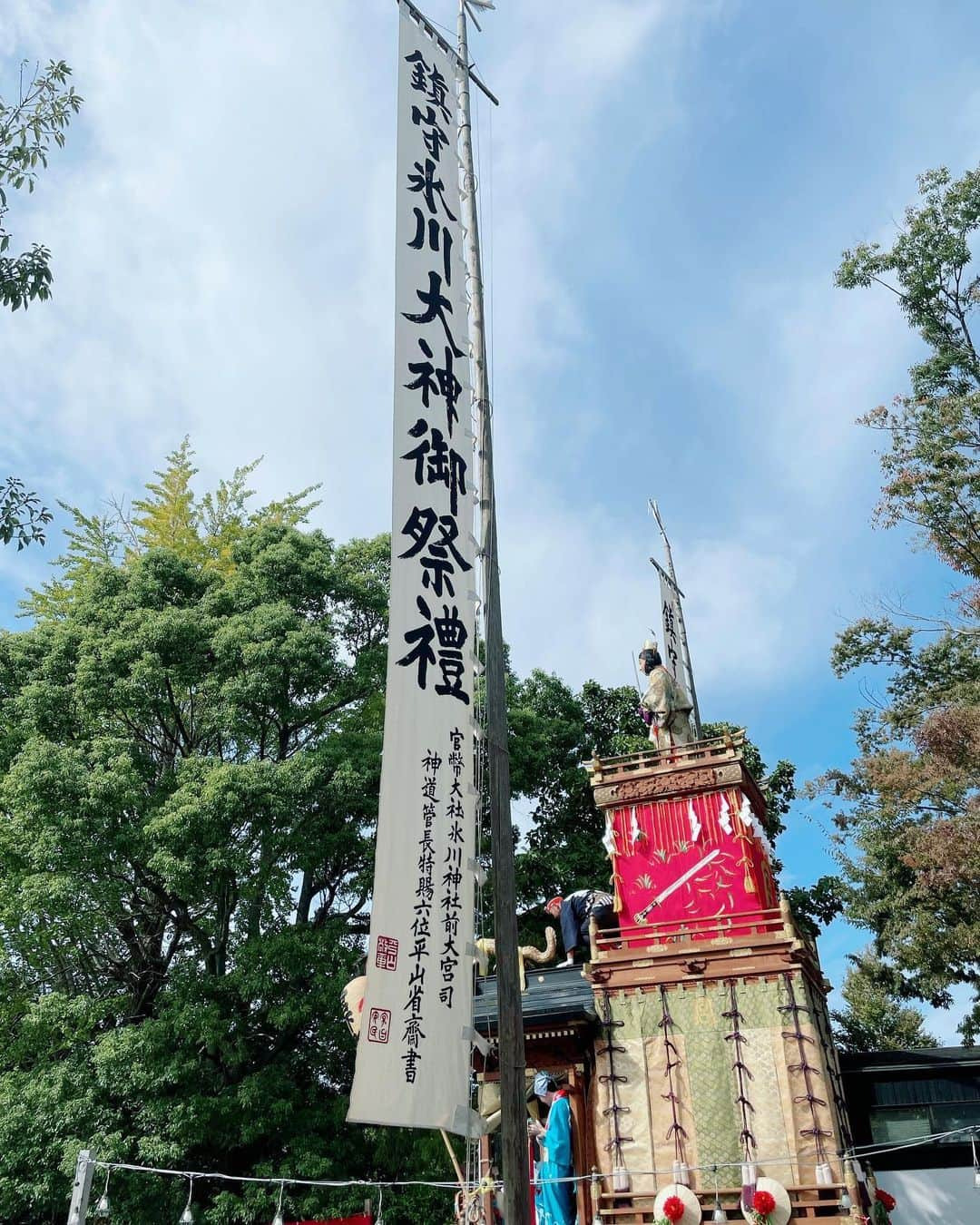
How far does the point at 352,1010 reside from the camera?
46.3 ft

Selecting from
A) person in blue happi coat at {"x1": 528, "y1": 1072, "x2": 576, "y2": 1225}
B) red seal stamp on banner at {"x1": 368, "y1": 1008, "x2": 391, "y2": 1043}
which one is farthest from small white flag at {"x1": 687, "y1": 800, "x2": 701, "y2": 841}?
red seal stamp on banner at {"x1": 368, "y1": 1008, "x2": 391, "y2": 1043}

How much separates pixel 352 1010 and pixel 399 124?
1204 cm

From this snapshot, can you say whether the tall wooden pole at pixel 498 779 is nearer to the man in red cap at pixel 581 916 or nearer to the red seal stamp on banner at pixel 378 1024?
the red seal stamp on banner at pixel 378 1024

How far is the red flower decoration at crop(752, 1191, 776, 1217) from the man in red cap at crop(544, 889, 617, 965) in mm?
5529

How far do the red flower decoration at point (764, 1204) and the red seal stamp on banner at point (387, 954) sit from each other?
8859 millimetres

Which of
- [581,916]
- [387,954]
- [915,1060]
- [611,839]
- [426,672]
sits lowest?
[387,954]

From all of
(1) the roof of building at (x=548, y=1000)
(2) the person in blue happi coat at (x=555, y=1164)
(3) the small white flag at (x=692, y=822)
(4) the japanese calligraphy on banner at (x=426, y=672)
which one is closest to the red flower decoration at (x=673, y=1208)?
(2) the person in blue happi coat at (x=555, y=1164)

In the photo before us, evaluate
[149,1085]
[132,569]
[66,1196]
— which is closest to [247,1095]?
[149,1085]

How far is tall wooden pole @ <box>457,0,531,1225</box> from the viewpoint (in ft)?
17.7

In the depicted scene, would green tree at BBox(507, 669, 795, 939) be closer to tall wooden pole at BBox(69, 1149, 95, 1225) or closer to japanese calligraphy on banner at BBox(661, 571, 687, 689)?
japanese calligraphy on banner at BBox(661, 571, 687, 689)

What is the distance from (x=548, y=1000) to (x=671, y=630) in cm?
843

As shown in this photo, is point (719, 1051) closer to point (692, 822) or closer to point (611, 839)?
point (692, 822)

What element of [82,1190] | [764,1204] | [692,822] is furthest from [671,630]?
[82,1190]

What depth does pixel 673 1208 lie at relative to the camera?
38.5 ft
